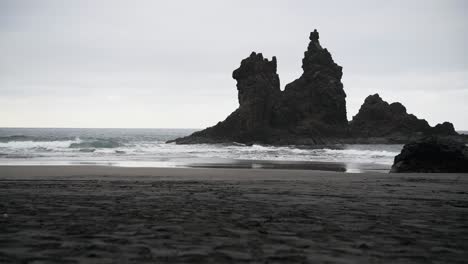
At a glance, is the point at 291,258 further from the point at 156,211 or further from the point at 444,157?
the point at 444,157

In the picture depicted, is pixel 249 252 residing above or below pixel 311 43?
below

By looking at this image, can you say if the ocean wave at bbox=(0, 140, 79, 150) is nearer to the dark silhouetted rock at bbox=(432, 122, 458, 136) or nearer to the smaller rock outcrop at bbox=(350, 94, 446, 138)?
the smaller rock outcrop at bbox=(350, 94, 446, 138)

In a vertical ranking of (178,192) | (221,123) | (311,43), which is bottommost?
(178,192)

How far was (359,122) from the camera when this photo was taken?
87.6 m

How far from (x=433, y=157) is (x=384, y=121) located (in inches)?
2809

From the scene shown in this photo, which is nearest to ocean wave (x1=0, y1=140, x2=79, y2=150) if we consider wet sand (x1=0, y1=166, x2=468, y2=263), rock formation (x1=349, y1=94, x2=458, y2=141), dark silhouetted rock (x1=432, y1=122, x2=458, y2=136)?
wet sand (x1=0, y1=166, x2=468, y2=263)

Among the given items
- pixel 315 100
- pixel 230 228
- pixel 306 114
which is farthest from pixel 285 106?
pixel 230 228

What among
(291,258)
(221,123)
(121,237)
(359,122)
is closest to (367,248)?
(291,258)

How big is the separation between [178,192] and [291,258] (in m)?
5.58

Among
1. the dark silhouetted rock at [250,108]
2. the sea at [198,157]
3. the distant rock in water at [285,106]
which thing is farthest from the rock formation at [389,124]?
the sea at [198,157]

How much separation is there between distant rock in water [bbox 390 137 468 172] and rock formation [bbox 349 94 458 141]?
63.5m

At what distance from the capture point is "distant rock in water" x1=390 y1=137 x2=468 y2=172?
17641 mm

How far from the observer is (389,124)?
8475 cm

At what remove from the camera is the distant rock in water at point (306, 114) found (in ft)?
244
